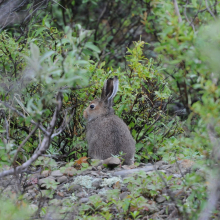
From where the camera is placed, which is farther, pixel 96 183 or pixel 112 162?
pixel 112 162

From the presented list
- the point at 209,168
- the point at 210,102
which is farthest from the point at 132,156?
the point at 210,102

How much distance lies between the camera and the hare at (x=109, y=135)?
16.6ft

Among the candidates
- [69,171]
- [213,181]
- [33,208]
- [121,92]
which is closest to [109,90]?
[121,92]

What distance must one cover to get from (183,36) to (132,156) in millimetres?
2519

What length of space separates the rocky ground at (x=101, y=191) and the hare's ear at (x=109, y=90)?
109 cm

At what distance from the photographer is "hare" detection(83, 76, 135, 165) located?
506 cm

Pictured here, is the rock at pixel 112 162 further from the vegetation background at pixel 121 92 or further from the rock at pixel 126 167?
the vegetation background at pixel 121 92

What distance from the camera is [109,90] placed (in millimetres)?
5398

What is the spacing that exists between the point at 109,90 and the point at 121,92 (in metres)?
0.18

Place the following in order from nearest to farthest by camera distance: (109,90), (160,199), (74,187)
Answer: (160,199), (74,187), (109,90)

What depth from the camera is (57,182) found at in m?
4.12

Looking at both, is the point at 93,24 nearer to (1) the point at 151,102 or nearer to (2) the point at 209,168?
(1) the point at 151,102

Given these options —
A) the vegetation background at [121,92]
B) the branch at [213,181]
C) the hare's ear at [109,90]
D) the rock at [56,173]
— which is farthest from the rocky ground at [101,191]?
the hare's ear at [109,90]

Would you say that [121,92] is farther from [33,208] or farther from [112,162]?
[33,208]
